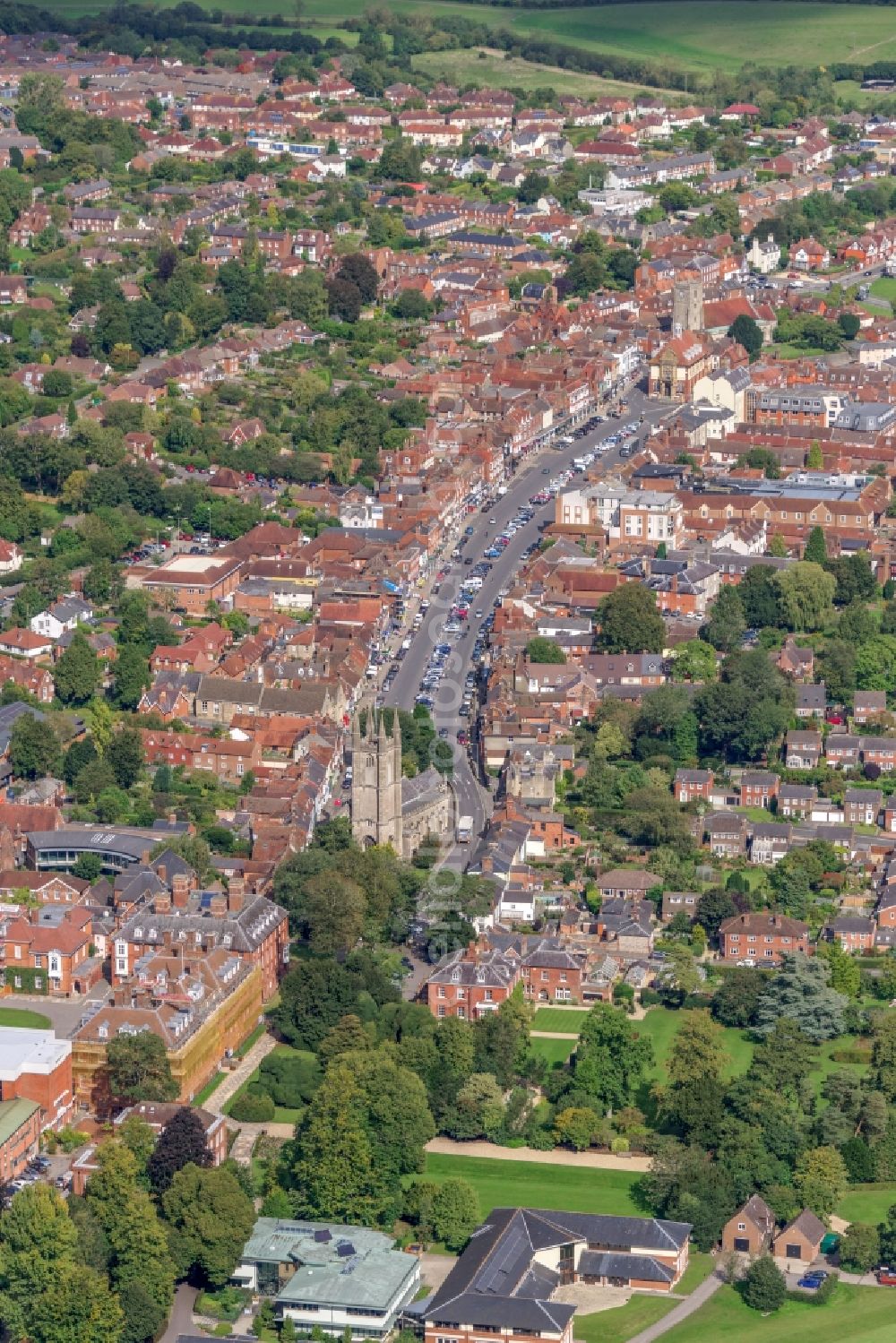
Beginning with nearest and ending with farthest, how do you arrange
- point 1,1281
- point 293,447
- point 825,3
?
point 1,1281
point 293,447
point 825,3

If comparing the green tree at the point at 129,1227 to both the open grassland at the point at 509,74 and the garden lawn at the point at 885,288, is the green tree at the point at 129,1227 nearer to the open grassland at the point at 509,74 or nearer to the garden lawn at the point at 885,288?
the garden lawn at the point at 885,288

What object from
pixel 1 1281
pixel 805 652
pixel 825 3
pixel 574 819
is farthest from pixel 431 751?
pixel 825 3

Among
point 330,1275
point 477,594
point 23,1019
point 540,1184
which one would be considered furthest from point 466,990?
point 477,594

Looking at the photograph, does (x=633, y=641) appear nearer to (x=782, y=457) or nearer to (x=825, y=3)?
(x=782, y=457)

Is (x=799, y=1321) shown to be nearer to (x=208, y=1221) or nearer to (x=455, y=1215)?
(x=455, y=1215)

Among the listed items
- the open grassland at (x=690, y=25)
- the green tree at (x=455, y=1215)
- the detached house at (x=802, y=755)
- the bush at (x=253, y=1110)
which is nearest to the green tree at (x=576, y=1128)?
the green tree at (x=455, y=1215)

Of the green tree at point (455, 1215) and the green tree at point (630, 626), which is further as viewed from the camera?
the green tree at point (630, 626)
